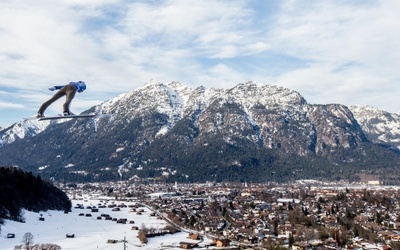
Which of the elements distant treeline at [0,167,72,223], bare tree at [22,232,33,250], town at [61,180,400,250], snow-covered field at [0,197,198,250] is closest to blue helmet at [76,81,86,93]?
bare tree at [22,232,33,250]

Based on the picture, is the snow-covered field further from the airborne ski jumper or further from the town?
the airborne ski jumper

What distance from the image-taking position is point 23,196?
276ft

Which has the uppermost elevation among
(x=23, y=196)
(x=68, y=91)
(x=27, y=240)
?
(x=68, y=91)

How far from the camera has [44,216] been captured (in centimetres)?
7994

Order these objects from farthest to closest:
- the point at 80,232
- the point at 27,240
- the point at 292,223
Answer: the point at 292,223 → the point at 80,232 → the point at 27,240

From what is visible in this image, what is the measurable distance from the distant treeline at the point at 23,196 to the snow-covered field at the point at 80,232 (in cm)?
237

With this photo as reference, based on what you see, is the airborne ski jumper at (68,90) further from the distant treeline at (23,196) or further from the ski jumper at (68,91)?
the distant treeline at (23,196)

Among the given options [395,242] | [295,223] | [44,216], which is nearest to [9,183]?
[44,216]

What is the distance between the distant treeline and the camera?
7212cm

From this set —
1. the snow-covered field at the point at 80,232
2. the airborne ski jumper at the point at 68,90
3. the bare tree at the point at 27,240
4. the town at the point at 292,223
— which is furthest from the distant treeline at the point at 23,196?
the airborne ski jumper at the point at 68,90

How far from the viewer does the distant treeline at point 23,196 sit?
72119 mm

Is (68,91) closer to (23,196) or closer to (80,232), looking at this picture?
(80,232)

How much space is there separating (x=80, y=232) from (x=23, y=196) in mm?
24038

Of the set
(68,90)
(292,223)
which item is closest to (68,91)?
(68,90)
